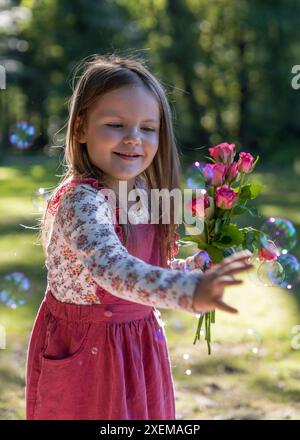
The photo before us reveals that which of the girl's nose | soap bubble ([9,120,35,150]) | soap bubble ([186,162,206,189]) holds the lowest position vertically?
soap bubble ([186,162,206,189])

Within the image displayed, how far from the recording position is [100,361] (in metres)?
1.78

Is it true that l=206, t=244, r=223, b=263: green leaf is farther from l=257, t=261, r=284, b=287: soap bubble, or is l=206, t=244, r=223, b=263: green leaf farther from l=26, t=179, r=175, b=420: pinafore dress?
l=257, t=261, r=284, b=287: soap bubble

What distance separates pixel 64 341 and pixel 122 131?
22.6 inches

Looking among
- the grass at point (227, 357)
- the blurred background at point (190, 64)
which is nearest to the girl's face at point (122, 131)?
the grass at point (227, 357)

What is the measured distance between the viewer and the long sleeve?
1.33 m

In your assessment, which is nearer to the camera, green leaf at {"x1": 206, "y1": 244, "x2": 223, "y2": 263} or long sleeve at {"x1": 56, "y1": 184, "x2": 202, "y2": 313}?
long sleeve at {"x1": 56, "y1": 184, "x2": 202, "y2": 313}

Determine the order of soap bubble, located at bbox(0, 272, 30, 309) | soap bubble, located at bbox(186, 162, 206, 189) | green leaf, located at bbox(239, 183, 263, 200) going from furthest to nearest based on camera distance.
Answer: soap bubble, located at bbox(0, 272, 30, 309) < soap bubble, located at bbox(186, 162, 206, 189) < green leaf, located at bbox(239, 183, 263, 200)

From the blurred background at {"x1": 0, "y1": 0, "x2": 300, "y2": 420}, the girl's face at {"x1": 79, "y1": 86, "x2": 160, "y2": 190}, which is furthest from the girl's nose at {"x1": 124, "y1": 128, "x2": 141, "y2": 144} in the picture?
the blurred background at {"x1": 0, "y1": 0, "x2": 300, "y2": 420}

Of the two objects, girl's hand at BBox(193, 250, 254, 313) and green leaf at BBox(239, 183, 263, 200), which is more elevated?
green leaf at BBox(239, 183, 263, 200)

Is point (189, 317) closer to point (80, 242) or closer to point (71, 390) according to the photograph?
point (71, 390)

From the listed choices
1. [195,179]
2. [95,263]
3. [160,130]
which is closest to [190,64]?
[195,179]

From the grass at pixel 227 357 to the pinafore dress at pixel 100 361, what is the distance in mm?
595

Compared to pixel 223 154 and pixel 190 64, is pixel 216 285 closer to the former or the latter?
pixel 223 154

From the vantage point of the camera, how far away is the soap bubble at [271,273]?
2254 millimetres
